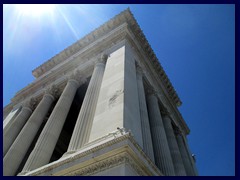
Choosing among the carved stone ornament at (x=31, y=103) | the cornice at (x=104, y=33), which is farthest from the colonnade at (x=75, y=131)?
the cornice at (x=104, y=33)

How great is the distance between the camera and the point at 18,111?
3622 centimetres

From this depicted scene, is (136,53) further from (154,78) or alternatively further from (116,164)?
(116,164)

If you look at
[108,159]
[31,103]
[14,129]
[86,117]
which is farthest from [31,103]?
[108,159]

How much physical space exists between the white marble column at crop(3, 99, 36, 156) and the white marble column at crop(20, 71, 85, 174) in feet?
21.5

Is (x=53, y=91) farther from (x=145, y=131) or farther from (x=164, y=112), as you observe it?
(x=145, y=131)

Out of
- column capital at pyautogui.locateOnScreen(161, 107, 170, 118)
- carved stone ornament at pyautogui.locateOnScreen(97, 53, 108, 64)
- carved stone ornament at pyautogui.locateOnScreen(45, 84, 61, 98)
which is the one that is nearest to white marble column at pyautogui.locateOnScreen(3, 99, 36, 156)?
carved stone ornament at pyautogui.locateOnScreen(45, 84, 61, 98)

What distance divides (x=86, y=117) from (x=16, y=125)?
609 inches

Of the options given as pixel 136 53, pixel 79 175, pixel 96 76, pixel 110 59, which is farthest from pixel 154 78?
pixel 79 175

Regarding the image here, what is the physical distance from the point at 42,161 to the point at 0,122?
6.27 metres

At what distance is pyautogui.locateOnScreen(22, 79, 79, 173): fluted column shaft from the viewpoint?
20297 mm

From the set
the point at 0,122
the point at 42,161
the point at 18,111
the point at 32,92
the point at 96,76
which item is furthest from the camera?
the point at 32,92

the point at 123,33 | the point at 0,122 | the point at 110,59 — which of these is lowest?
the point at 0,122

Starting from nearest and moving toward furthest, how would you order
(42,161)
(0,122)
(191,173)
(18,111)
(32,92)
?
(42,161) → (0,122) → (191,173) → (18,111) → (32,92)

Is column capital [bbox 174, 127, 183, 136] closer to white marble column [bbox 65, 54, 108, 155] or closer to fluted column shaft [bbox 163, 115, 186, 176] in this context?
fluted column shaft [bbox 163, 115, 186, 176]
